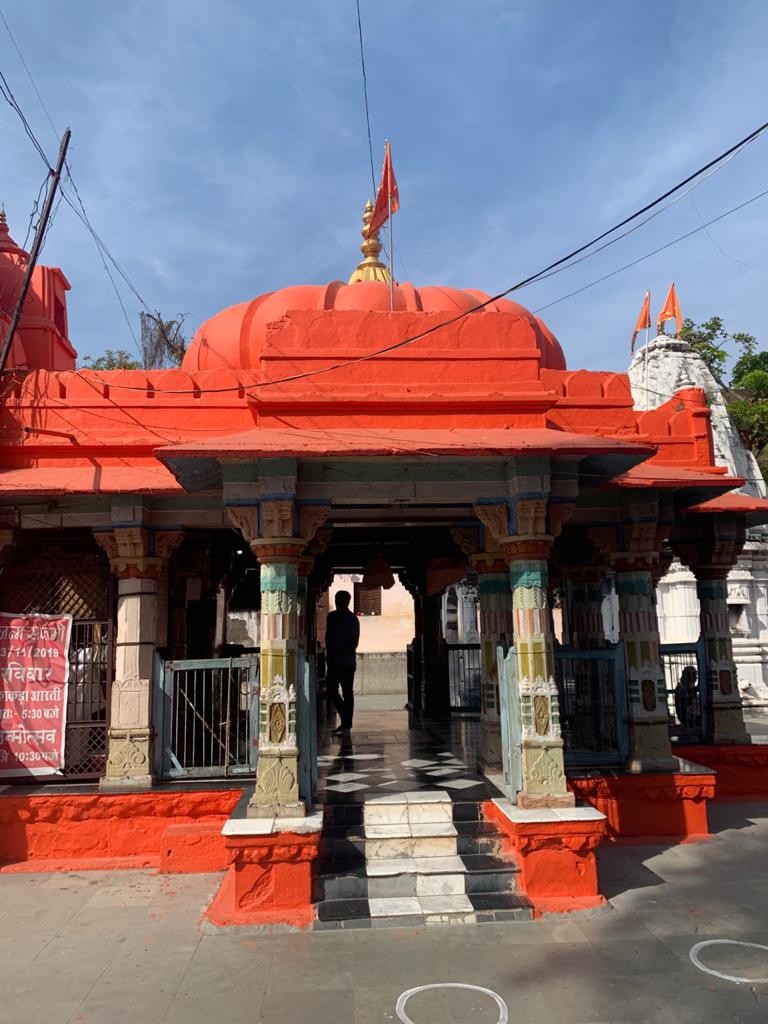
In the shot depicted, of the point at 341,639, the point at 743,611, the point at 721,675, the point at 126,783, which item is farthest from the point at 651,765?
the point at 743,611

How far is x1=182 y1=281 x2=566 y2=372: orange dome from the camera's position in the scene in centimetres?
1038

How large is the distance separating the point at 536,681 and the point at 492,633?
1841mm

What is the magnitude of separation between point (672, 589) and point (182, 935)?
18387 mm

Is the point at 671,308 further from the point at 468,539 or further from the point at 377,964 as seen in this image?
the point at 377,964

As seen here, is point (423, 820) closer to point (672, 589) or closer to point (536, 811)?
point (536, 811)

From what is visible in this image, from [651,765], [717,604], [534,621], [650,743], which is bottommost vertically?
[651,765]

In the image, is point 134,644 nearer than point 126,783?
No

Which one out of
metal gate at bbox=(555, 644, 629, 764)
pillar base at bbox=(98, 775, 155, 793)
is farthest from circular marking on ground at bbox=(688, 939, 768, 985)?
pillar base at bbox=(98, 775, 155, 793)

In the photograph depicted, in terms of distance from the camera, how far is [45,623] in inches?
303

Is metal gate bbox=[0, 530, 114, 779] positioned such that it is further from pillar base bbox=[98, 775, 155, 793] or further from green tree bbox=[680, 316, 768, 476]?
green tree bbox=[680, 316, 768, 476]

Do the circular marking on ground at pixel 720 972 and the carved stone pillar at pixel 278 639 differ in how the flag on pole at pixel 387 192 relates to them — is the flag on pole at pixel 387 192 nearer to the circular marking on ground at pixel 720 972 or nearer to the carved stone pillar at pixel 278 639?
the carved stone pillar at pixel 278 639

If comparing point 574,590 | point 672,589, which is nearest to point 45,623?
point 574,590

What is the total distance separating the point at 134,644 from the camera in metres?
7.57

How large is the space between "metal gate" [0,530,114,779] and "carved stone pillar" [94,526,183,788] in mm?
410
